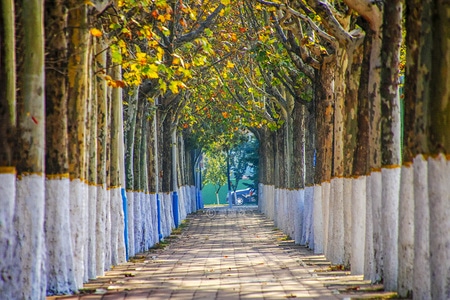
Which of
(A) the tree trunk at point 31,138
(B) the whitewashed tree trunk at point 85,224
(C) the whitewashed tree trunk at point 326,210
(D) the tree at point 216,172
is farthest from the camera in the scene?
(D) the tree at point 216,172

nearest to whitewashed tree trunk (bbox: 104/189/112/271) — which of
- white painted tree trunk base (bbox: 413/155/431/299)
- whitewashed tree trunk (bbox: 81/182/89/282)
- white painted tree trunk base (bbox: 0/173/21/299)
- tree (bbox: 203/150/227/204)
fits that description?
whitewashed tree trunk (bbox: 81/182/89/282)

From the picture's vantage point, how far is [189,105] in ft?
156

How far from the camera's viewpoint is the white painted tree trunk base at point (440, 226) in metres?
10.8

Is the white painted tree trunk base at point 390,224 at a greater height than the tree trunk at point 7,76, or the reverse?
the tree trunk at point 7,76

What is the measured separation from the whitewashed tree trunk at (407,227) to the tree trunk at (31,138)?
15.5 ft

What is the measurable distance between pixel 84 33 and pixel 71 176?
2.32m

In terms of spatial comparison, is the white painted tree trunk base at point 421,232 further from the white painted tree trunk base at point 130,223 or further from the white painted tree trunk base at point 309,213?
the white painted tree trunk base at point 309,213

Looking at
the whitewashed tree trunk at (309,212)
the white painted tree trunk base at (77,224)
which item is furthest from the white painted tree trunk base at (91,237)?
the whitewashed tree trunk at (309,212)

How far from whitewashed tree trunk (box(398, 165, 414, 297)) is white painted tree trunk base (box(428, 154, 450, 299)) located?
147cm

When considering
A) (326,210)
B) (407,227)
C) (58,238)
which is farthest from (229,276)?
(407,227)

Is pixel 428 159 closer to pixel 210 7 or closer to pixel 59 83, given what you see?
pixel 59 83

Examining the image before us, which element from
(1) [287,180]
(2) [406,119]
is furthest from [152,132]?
(2) [406,119]

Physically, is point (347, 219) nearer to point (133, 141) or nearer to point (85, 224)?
point (85, 224)

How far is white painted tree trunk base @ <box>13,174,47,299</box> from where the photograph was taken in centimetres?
1197
